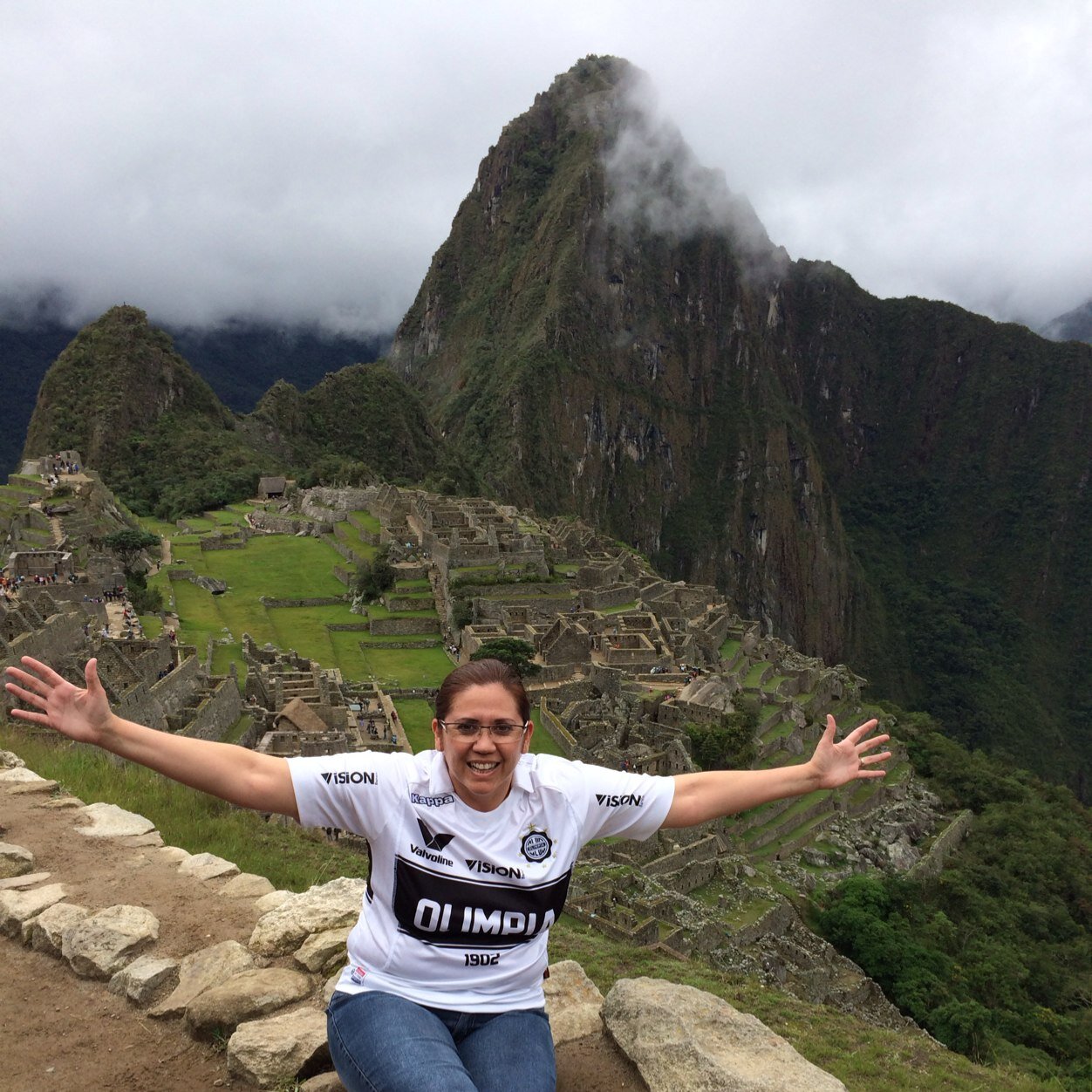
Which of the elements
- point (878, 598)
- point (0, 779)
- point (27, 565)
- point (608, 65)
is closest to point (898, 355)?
point (878, 598)

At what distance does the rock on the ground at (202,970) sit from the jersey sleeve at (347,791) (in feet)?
4.67

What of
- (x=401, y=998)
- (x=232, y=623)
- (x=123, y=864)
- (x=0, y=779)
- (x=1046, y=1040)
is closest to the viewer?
(x=401, y=998)

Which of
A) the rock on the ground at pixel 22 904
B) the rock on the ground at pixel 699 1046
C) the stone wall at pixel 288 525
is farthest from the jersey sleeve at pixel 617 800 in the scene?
the stone wall at pixel 288 525

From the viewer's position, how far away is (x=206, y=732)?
15.2m

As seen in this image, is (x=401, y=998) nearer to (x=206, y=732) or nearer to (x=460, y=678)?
(x=460, y=678)

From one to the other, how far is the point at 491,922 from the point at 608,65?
157m

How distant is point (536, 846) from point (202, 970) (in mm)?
2000

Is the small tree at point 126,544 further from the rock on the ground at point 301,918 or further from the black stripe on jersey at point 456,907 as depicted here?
the black stripe on jersey at point 456,907

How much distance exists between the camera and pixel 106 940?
442 cm

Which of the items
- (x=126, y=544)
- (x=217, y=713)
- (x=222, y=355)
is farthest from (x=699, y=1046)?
(x=222, y=355)

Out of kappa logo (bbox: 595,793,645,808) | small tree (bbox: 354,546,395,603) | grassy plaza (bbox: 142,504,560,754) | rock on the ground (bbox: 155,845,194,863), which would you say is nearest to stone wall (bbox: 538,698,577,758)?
grassy plaza (bbox: 142,504,560,754)

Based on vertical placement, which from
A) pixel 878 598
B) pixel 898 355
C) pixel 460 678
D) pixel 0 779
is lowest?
pixel 878 598

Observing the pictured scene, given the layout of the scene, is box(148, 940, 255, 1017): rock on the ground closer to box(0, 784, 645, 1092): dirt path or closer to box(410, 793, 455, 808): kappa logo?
box(0, 784, 645, 1092): dirt path

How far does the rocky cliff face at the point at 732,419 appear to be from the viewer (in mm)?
108312
